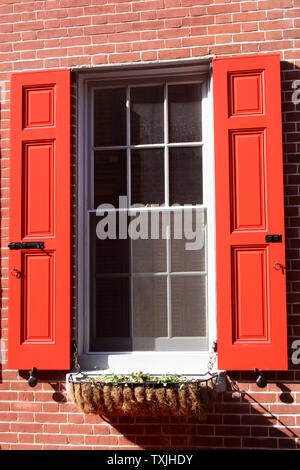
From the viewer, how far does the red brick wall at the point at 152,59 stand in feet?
14.3

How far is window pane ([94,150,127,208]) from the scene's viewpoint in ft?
15.8

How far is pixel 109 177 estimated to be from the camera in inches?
190

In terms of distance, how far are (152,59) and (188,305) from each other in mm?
1854

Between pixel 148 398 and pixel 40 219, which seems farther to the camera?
pixel 40 219

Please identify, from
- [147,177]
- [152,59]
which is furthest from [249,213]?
[152,59]

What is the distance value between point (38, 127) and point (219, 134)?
4.45 ft

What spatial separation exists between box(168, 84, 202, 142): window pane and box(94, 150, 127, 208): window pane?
1.44 ft

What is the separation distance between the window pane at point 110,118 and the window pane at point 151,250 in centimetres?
65

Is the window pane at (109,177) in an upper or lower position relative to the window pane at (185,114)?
lower

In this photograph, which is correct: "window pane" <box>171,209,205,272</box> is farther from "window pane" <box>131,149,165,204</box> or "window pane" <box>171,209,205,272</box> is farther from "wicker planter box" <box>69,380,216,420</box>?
"wicker planter box" <box>69,380,216,420</box>

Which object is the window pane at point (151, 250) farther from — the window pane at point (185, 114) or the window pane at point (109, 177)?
the window pane at point (185, 114)

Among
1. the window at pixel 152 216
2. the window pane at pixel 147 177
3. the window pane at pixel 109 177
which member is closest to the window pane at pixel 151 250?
the window at pixel 152 216

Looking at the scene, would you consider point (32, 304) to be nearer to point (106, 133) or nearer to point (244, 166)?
point (106, 133)

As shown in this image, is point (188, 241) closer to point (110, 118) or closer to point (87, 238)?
point (87, 238)
